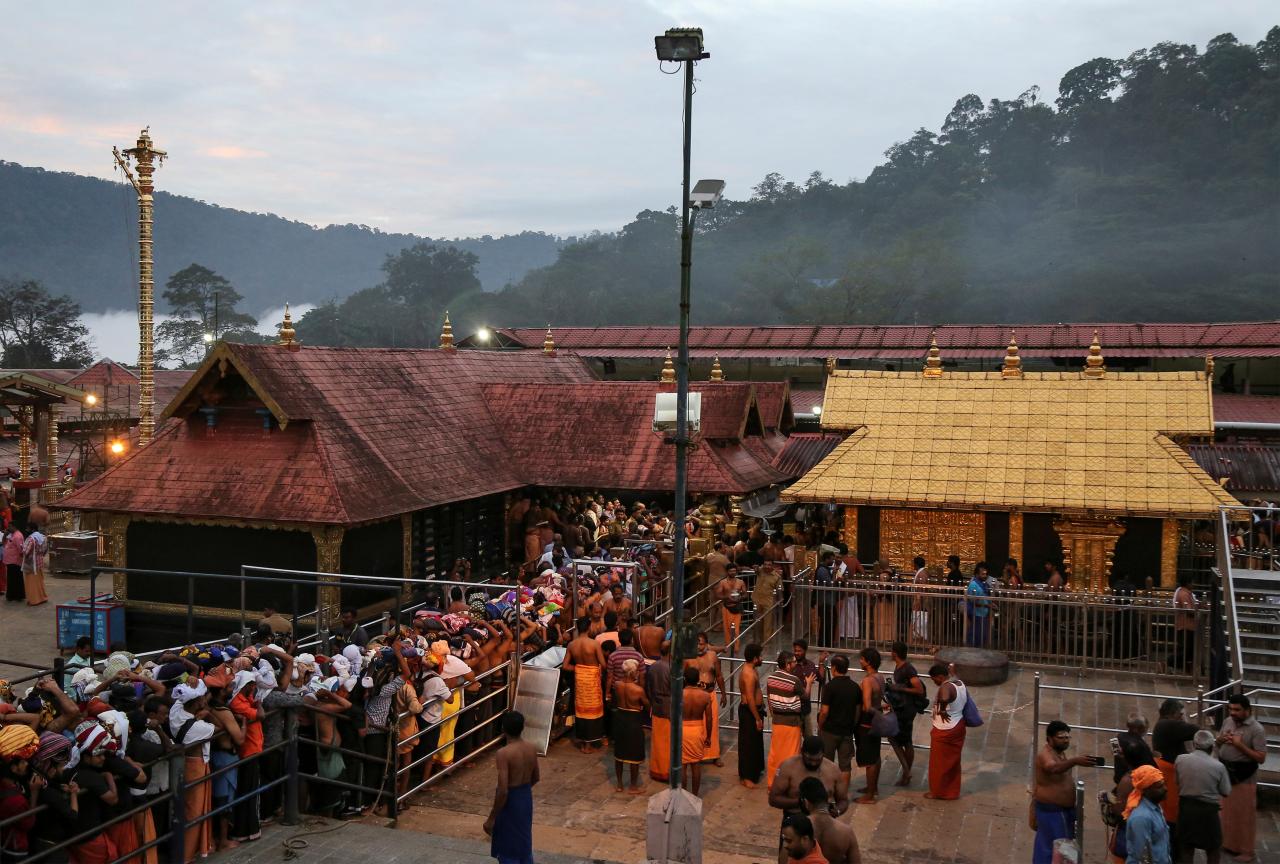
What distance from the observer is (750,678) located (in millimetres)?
12164

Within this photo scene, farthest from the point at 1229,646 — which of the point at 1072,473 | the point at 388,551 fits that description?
the point at 388,551

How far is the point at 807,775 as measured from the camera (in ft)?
29.8

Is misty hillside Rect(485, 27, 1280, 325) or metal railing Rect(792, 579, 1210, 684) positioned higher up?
misty hillside Rect(485, 27, 1280, 325)

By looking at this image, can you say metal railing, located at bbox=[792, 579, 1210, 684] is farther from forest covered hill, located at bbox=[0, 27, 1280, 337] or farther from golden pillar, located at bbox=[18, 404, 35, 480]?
forest covered hill, located at bbox=[0, 27, 1280, 337]

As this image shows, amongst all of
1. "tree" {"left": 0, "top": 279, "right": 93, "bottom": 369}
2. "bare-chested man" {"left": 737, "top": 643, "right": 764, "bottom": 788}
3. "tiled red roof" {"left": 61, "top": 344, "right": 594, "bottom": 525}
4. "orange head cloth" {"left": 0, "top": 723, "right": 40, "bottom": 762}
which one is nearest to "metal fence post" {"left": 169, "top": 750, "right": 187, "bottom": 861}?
"orange head cloth" {"left": 0, "top": 723, "right": 40, "bottom": 762}

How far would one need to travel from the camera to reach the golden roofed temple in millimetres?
19203

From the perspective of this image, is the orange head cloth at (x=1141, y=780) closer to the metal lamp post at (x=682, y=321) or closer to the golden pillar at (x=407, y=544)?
the metal lamp post at (x=682, y=321)

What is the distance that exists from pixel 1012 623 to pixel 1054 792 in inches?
326

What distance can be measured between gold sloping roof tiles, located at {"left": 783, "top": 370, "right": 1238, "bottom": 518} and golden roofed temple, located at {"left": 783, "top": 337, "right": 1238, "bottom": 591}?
25mm

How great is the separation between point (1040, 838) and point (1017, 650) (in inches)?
318

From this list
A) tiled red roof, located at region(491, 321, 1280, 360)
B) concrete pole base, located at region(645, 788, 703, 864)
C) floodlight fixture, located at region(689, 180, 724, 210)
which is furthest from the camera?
tiled red roof, located at region(491, 321, 1280, 360)

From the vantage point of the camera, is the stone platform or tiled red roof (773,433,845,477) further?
tiled red roof (773,433,845,477)

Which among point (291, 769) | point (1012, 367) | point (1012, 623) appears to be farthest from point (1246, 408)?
point (291, 769)

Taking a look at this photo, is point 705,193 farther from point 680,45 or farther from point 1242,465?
point 1242,465
